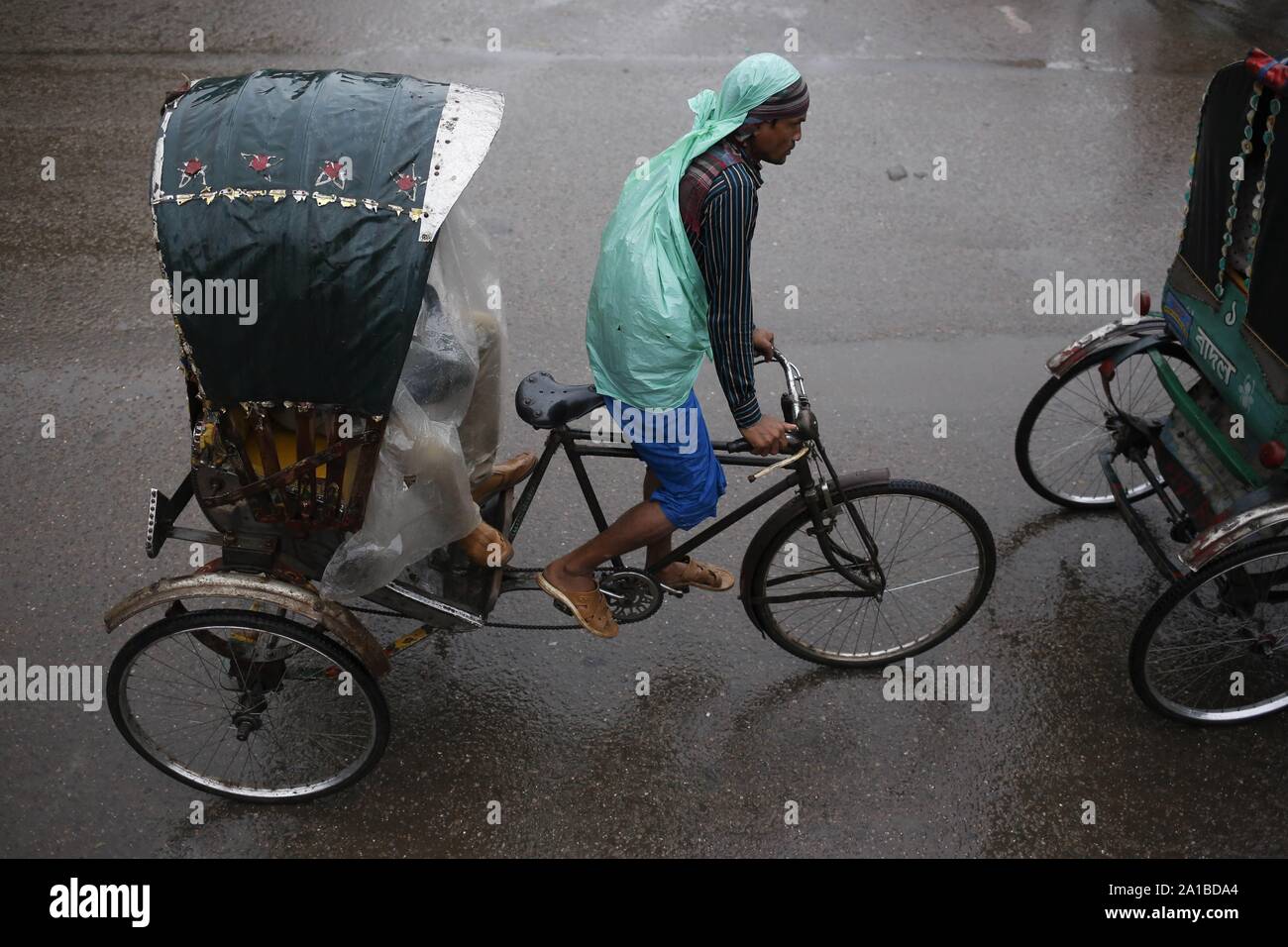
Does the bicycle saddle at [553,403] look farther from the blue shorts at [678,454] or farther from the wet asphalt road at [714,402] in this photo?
the wet asphalt road at [714,402]

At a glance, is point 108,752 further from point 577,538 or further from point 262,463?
point 577,538

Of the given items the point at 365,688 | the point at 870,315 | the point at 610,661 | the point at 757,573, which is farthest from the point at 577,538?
the point at 870,315

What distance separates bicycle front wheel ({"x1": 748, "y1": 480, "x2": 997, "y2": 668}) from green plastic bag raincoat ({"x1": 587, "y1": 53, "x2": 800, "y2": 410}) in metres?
0.69

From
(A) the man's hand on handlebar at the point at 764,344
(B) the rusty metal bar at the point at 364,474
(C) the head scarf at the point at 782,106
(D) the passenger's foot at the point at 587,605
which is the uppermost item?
(C) the head scarf at the point at 782,106

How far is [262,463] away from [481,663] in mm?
1280

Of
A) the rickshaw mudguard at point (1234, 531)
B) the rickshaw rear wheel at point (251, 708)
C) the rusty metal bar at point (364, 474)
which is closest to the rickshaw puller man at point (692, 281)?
the rusty metal bar at point (364, 474)

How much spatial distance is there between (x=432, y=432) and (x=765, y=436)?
94 cm

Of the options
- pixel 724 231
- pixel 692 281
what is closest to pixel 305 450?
pixel 692 281

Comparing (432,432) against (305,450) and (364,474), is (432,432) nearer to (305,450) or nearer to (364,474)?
(364,474)

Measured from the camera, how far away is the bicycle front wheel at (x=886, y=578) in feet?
11.7

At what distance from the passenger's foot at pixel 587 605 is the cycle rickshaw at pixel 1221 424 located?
169 cm

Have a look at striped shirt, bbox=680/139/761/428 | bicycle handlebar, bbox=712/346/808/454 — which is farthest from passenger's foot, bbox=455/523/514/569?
striped shirt, bbox=680/139/761/428

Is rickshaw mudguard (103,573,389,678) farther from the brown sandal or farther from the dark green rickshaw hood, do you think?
the brown sandal

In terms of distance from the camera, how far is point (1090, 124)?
671 centimetres
